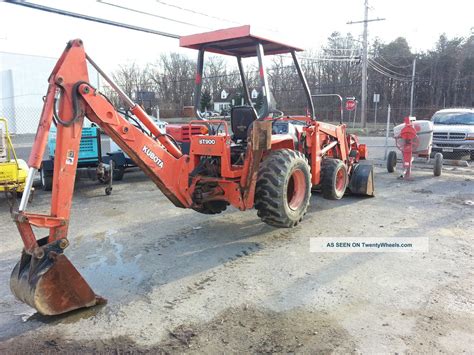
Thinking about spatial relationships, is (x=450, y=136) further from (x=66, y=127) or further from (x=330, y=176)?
(x=66, y=127)

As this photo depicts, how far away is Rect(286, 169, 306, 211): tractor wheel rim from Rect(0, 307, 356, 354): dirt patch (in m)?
2.49

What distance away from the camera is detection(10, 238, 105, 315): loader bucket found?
3.44 meters

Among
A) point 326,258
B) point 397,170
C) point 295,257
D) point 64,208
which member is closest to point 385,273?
point 326,258

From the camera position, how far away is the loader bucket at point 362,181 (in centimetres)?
808

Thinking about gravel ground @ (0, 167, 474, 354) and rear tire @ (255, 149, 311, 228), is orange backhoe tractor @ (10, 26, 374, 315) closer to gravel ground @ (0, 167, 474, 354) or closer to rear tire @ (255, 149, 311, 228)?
rear tire @ (255, 149, 311, 228)

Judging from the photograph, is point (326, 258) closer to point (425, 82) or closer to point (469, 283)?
point (469, 283)

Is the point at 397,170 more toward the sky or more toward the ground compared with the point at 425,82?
more toward the ground

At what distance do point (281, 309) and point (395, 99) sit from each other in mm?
49589

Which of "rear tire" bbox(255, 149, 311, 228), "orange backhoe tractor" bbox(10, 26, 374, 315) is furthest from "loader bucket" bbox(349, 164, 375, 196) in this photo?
"rear tire" bbox(255, 149, 311, 228)

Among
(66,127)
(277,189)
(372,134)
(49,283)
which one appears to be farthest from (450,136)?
(372,134)

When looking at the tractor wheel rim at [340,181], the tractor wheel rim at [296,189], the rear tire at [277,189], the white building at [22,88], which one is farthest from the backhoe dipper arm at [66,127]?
the white building at [22,88]

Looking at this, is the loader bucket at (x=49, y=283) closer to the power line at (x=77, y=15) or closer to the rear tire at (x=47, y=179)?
the rear tire at (x=47, y=179)

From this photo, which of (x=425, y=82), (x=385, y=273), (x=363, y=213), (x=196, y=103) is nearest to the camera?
(x=385, y=273)

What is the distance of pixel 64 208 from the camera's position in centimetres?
372
